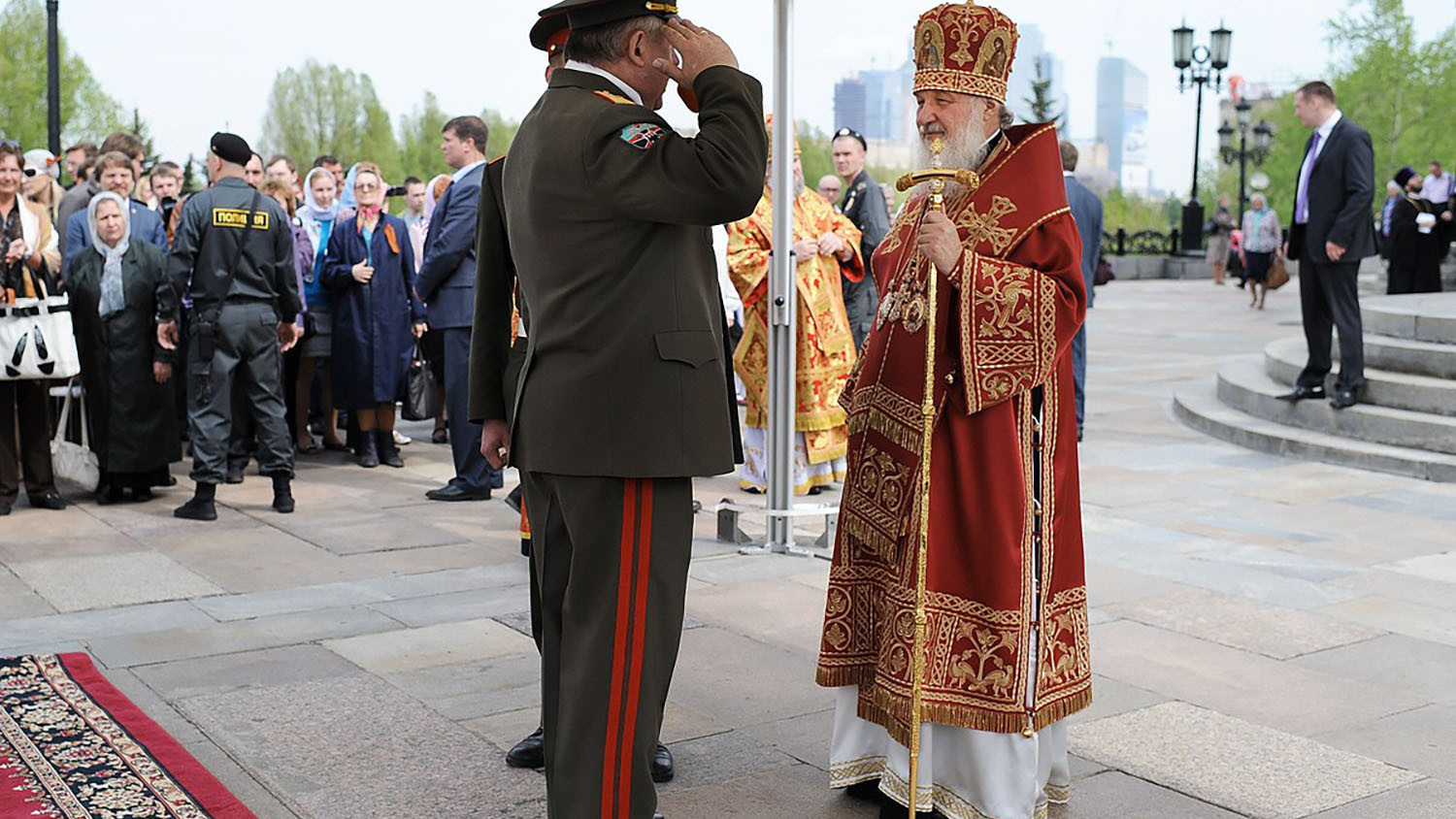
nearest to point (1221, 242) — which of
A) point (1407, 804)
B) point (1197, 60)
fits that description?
point (1197, 60)

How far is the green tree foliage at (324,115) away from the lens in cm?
5544

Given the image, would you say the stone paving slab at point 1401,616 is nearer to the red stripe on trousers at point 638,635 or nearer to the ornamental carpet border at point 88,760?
the red stripe on trousers at point 638,635

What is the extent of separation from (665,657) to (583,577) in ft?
0.82

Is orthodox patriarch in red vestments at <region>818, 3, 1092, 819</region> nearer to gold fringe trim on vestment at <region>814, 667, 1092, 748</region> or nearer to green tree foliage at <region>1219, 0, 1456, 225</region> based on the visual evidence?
gold fringe trim on vestment at <region>814, 667, 1092, 748</region>

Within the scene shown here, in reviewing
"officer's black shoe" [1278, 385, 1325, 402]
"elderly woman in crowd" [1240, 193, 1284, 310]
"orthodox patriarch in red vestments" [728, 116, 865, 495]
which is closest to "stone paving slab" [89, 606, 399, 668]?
"orthodox patriarch in red vestments" [728, 116, 865, 495]

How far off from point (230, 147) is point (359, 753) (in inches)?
180

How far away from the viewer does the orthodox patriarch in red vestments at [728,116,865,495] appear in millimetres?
8289

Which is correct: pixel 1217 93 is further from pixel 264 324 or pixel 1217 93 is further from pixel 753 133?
pixel 753 133

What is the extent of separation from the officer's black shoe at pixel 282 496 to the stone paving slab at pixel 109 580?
1068mm

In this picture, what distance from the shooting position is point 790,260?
661 cm

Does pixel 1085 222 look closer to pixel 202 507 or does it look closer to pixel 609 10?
pixel 202 507

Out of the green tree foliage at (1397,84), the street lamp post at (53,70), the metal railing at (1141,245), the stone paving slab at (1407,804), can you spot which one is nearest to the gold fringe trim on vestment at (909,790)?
the stone paving slab at (1407,804)

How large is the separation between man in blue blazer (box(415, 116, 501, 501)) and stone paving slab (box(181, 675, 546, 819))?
11.4 ft

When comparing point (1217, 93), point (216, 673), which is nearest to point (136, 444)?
point (216, 673)
